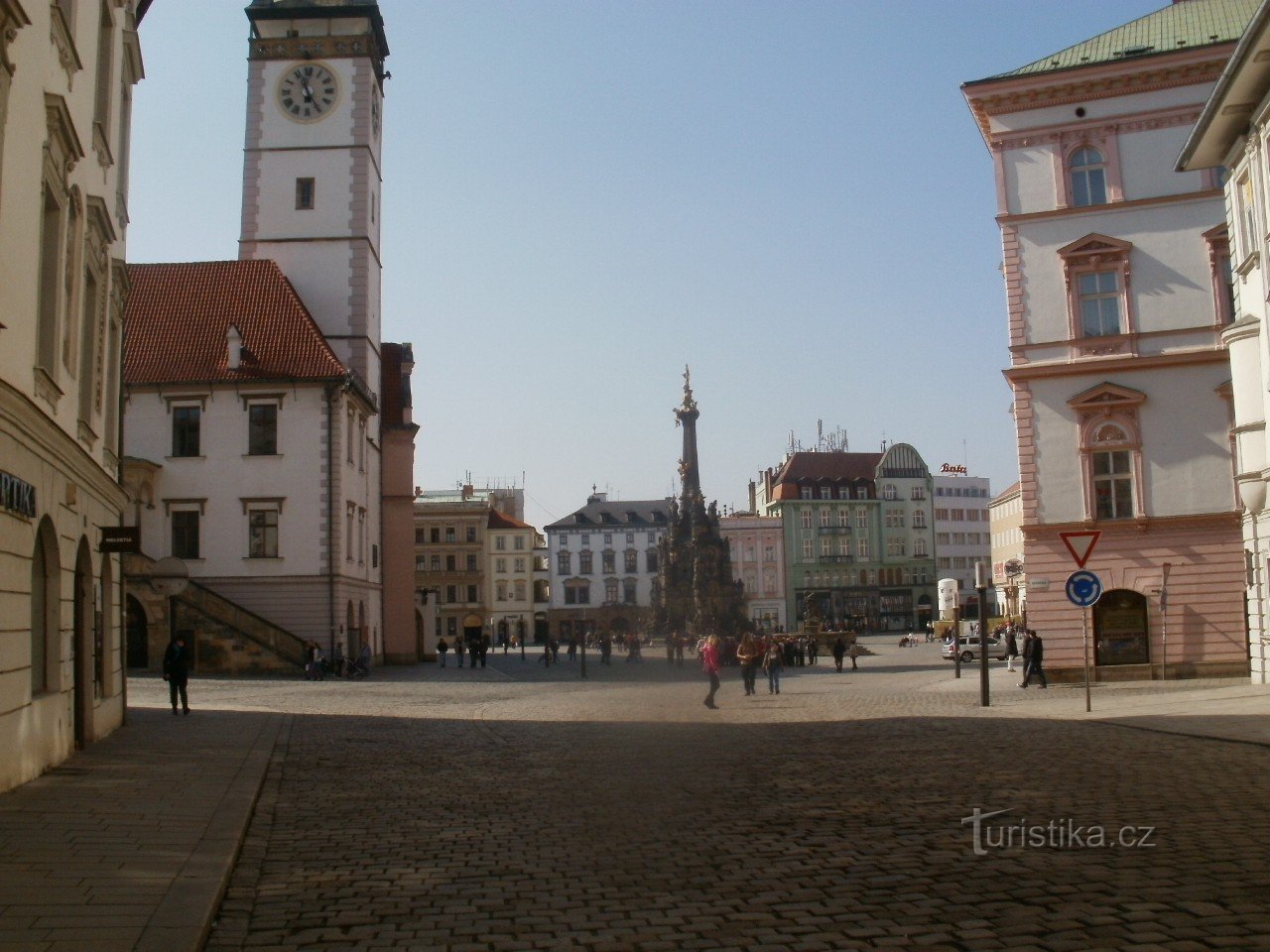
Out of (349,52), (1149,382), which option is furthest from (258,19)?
(1149,382)

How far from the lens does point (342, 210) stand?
5288cm

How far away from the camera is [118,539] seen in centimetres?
1969

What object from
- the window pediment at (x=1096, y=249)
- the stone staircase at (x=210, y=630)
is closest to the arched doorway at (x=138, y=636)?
the stone staircase at (x=210, y=630)

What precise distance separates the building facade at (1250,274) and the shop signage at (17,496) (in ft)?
66.4

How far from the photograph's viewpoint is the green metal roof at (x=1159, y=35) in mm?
32312

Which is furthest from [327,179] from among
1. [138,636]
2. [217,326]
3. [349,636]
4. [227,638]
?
[227,638]

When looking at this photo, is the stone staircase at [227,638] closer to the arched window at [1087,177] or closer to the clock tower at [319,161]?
the clock tower at [319,161]

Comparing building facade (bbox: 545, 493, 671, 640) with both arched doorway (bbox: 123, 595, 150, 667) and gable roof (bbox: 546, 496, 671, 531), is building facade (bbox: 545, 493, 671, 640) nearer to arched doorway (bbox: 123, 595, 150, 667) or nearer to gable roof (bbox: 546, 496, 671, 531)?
gable roof (bbox: 546, 496, 671, 531)

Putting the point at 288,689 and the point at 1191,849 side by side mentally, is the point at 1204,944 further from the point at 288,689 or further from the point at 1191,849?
the point at 288,689

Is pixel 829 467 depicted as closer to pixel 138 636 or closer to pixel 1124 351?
pixel 138 636

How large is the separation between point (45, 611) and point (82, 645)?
110 inches

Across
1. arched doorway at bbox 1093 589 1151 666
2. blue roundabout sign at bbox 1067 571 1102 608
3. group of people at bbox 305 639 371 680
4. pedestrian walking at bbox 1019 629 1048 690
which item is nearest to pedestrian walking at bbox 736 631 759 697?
pedestrian walking at bbox 1019 629 1048 690

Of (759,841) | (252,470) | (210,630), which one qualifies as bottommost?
(759,841)

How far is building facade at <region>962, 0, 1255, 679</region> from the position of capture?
31031 millimetres
